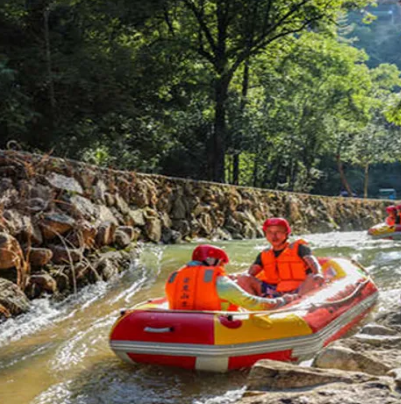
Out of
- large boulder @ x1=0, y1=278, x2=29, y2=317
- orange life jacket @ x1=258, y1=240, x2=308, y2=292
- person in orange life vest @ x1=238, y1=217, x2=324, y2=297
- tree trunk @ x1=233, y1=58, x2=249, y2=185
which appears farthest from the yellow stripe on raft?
tree trunk @ x1=233, y1=58, x2=249, y2=185

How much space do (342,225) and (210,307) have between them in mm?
21151

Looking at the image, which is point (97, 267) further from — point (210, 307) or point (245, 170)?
point (245, 170)

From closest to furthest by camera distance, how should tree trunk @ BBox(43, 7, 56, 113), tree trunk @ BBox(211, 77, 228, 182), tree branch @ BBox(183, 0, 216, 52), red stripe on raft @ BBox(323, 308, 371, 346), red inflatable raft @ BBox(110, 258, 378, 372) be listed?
red inflatable raft @ BBox(110, 258, 378, 372)
red stripe on raft @ BBox(323, 308, 371, 346)
tree trunk @ BBox(43, 7, 56, 113)
tree branch @ BBox(183, 0, 216, 52)
tree trunk @ BBox(211, 77, 228, 182)

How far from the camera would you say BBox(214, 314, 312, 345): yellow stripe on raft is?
486cm

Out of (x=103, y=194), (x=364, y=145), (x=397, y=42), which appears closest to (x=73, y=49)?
(x=103, y=194)

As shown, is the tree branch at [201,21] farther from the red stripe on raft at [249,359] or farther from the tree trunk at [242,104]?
the red stripe on raft at [249,359]

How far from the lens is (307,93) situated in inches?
1157

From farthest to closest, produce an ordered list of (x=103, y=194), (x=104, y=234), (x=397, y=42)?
(x=397, y=42), (x=103, y=194), (x=104, y=234)

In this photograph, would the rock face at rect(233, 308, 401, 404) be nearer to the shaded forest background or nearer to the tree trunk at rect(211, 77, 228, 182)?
the shaded forest background

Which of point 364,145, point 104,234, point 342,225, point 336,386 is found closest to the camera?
point 336,386

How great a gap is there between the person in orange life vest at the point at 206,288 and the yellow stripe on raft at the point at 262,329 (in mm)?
354

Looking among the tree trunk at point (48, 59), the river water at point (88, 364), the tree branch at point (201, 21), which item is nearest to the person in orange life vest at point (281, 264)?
the river water at point (88, 364)

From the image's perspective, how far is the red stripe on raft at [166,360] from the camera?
15.9 feet

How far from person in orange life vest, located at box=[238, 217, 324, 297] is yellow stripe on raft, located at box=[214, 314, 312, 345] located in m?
1.46
